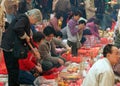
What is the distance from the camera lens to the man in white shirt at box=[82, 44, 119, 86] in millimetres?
5344

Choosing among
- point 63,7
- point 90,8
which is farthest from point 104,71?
point 90,8

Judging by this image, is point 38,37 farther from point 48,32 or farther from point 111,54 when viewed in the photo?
point 111,54

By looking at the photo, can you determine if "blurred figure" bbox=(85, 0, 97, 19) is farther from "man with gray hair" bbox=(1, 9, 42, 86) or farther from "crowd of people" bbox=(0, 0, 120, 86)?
"man with gray hair" bbox=(1, 9, 42, 86)

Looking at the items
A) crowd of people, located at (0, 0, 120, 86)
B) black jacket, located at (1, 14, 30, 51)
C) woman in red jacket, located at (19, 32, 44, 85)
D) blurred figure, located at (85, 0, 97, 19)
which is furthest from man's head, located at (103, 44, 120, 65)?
blurred figure, located at (85, 0, 97, 19)

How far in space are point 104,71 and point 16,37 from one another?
2.93 meters

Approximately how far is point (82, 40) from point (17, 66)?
171 inches

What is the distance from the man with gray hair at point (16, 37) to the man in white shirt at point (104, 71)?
7.84 ft

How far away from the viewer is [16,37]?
Answer: 788cm

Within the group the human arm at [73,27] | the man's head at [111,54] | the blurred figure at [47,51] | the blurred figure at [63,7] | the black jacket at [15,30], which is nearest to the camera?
the man's head at [111,54]

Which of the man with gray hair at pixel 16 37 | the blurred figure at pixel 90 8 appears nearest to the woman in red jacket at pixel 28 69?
the man with gray hair at pixel 16 37

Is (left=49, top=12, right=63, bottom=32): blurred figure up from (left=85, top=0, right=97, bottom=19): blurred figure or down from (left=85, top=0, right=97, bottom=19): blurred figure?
up

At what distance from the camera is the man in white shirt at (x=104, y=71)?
534 centimetres

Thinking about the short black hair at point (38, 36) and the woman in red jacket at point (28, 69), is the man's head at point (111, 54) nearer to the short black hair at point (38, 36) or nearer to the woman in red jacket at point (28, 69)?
the woman in red jacket at point (28, 69)

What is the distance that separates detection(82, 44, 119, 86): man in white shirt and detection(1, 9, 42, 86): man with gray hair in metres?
2.39
